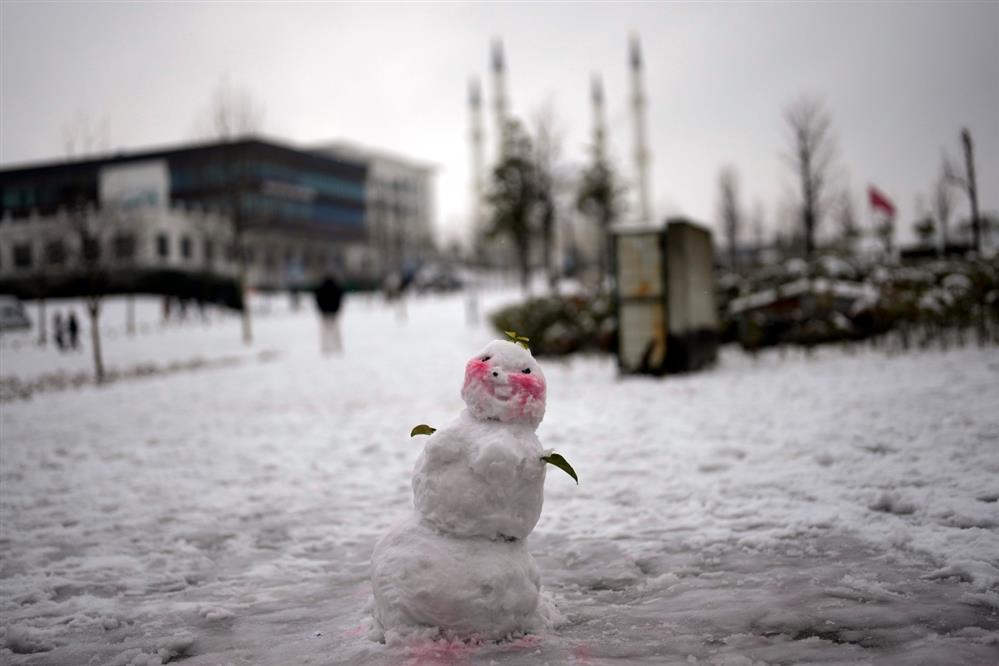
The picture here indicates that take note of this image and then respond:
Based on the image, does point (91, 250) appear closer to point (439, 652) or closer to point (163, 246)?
point (439, 652)

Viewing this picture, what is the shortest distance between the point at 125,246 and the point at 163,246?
2569 centimetres

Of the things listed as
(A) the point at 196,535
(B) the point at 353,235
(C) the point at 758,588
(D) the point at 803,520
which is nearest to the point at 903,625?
(C) the point at 758,588

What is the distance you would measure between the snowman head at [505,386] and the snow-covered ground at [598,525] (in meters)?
0.92

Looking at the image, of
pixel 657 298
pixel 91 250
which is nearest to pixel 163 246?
pixel 91 250

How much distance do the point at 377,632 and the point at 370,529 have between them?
189 cm

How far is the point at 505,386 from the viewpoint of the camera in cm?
305

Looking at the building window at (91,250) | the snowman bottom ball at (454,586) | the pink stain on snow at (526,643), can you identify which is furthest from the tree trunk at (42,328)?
the pink stain on snow at (526,643)

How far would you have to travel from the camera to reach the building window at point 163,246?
47.3 meters

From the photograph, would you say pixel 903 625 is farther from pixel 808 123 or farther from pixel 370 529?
pixel 808 123

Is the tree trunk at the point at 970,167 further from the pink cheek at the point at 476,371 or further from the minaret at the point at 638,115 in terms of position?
the minaret at the point at 638,115

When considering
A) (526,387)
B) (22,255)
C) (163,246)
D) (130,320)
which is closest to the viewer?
(526,387)

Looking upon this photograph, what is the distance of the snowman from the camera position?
9.55 feet

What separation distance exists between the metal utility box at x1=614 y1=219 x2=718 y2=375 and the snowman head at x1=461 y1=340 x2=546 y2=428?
7988 mm

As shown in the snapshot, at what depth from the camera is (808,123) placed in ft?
78.7
